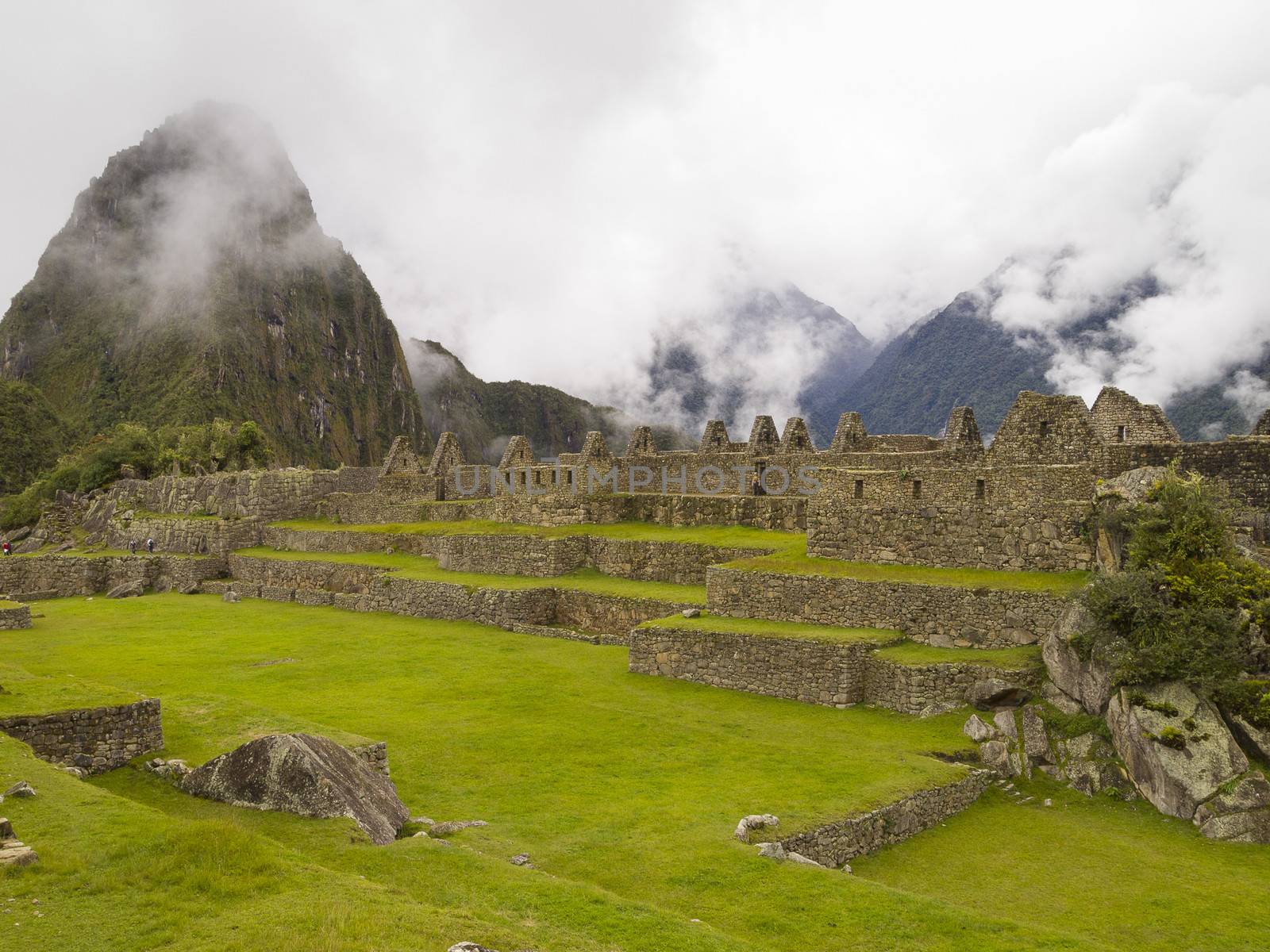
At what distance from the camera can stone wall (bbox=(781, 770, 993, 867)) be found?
367 inches

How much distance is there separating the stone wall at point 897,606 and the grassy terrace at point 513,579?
213 cm

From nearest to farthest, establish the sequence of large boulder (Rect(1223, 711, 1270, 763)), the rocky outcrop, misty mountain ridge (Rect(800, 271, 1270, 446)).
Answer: the rocky outcrop
large boulder (Rect(1223, 711, 1270, 763))
misty mountain ridge (Rect(800, 271, 1270, 446))

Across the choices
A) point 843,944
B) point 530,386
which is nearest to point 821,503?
point 843,944

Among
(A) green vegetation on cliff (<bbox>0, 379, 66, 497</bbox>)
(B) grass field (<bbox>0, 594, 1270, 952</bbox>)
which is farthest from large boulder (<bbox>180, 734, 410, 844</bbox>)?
(A) green vegetation on cliff (<bbox>0, 379, 66, 497</bbox>)

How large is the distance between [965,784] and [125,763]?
1014cm

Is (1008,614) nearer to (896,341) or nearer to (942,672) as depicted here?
(942,672)

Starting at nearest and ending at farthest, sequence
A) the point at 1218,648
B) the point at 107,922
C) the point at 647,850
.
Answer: the point at 107,922 < the point at 647,850 < the point at 1218,648

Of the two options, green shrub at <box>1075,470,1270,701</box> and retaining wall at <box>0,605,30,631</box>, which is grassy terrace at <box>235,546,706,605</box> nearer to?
retaining wall at <box>0,605,30,631</box>

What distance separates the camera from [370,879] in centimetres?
713

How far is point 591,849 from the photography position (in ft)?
29.2

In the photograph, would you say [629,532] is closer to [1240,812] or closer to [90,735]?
[90,735]

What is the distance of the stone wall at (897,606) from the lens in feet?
46.3

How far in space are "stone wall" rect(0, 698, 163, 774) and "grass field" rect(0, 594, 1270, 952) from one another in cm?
37

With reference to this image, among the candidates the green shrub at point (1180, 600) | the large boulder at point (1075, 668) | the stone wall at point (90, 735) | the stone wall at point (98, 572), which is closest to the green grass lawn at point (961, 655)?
the large boulder at point (1075, 668)
